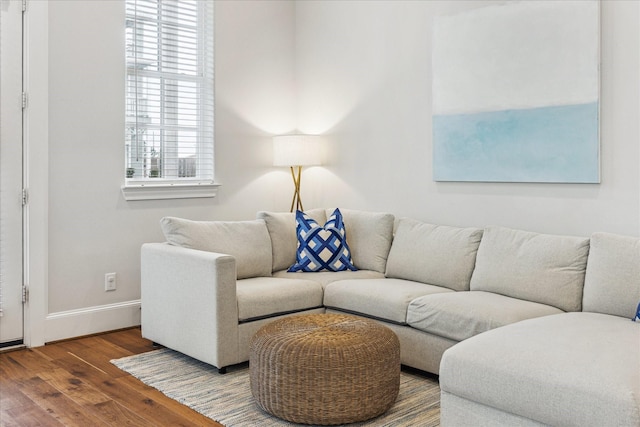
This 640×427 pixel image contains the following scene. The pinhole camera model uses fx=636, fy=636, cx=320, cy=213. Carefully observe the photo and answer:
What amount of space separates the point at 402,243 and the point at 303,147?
125cm

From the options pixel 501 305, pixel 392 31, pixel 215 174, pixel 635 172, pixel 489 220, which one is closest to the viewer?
pixel 501 305

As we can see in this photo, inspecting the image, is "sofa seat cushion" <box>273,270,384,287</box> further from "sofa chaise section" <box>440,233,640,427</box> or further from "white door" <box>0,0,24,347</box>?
"white door" <box>0,0,24,347</box>

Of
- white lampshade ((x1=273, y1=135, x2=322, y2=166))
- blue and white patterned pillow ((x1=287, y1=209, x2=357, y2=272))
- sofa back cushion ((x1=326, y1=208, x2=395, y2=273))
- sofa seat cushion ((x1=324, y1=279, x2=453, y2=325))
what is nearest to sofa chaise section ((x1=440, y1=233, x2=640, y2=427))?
sofa seat cushion ((x1=324, y1=279, x2=453, y2=325))

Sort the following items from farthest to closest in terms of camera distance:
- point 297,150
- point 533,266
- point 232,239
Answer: point 297,150 → point 232,239 → point 533,266

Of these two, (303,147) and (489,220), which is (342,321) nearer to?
(489,220)

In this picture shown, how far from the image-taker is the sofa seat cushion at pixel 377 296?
11.2 ft

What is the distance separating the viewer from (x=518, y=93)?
376 cm

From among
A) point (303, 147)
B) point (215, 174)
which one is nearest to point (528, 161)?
point (303, 147)

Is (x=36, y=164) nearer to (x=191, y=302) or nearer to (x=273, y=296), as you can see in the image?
(x=191, y=302)

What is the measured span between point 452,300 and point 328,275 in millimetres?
1044

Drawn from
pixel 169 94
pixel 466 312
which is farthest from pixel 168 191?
pixel 466 312

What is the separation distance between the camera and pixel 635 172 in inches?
131

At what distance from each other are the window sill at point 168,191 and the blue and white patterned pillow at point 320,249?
89 centimetres

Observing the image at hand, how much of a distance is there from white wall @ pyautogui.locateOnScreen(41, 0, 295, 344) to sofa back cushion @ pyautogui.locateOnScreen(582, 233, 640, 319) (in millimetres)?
2731
